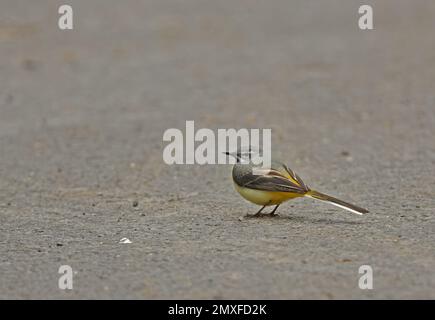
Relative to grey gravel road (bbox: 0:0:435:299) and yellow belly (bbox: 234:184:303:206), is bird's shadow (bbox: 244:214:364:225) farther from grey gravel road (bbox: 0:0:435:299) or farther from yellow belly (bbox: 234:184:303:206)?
yellow belly (bbox: 234:184:303:206)

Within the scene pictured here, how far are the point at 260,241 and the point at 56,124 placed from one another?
5.71 metres

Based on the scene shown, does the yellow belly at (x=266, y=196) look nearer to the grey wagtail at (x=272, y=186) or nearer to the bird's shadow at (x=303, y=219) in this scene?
the grey wagtail at (x=272, y=186)

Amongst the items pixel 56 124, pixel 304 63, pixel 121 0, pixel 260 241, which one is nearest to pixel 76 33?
pixel 121 0

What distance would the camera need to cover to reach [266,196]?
22.7 ft

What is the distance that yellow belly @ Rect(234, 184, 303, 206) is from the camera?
6883mm

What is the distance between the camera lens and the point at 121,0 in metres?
19.7

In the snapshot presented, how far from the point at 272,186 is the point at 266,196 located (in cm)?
10

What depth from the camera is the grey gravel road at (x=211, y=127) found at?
18.8 feet

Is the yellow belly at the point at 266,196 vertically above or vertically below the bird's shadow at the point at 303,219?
above

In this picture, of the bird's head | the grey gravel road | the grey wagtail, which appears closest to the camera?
the grey gravel road

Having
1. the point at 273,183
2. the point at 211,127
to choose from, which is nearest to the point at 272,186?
the point at 273,183

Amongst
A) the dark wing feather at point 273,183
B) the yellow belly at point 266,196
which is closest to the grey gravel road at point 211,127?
the yellow belly at point 266,196

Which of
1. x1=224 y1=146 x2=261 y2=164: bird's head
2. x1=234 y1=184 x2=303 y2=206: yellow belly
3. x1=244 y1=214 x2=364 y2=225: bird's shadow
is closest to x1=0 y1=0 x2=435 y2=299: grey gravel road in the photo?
x1=244 y1=214 x2=364 y2=225: bird's shadow

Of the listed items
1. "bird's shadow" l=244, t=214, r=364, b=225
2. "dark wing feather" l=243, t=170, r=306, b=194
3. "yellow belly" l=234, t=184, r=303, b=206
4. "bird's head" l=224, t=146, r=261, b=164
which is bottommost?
"bird's shadow" l=244, t=214, r=364, b=225
